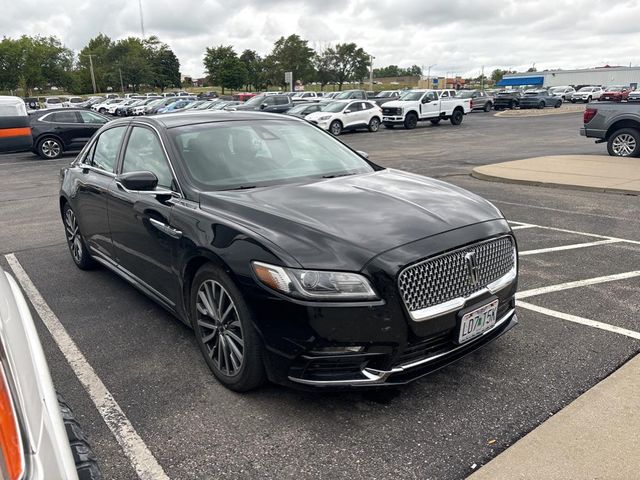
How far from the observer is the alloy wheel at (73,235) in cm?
582

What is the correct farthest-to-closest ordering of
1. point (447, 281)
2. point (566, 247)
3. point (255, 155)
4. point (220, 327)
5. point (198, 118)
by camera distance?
point (566, 247), point (198, 118), point (255, 155), point (220, 327), point (447, 281)

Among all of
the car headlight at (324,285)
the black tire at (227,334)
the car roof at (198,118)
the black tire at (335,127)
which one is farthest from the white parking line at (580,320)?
the black tire at (335,127)

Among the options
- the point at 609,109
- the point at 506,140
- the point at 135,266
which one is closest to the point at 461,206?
the point at 135,266

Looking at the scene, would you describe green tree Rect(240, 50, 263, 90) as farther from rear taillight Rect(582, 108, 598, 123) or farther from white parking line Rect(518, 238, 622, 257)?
white parking line Rect(518, 238, 622, 257)

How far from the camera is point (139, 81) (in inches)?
3784

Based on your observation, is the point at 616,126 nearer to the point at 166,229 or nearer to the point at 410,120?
the point at 166,229

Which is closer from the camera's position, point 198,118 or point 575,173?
point 198,118

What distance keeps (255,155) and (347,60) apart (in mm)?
84623

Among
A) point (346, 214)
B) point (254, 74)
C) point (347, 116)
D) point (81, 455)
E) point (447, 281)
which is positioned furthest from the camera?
point (254, 74)

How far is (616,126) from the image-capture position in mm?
13070

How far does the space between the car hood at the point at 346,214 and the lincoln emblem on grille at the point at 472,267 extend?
7.5 inches

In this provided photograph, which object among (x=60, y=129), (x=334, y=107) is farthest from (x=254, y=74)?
(x=60, y=129)

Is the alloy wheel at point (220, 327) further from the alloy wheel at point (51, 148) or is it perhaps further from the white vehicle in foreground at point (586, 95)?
the white vehicle in foreground at point (586, 95)

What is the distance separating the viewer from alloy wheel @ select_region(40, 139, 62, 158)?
61.9 ft
